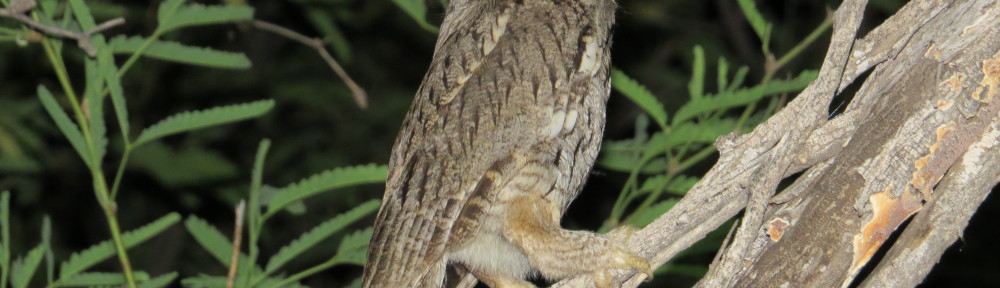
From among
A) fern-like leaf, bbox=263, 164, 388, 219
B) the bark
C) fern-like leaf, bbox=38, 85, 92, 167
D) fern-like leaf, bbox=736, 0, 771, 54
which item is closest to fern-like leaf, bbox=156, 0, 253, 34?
Answer: fern-like leaf, bbox=38, 85, 92, 167

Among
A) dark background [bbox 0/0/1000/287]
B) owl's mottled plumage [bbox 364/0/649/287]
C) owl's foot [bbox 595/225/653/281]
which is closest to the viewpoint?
owl's foot [bbox 595/225/653/281]

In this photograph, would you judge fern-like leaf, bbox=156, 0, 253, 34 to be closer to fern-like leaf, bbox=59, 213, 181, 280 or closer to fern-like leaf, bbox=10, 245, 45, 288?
fern-like leaf, bbox=59, 213, 181, 280

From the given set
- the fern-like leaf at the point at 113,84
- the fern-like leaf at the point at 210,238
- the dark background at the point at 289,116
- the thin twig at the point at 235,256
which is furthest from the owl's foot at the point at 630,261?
the dark background at the point at 289,116

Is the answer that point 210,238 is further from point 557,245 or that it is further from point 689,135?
point 689,135

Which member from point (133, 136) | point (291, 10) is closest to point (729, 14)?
point (291, 10)

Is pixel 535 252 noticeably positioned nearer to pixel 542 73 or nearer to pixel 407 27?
pixel 542 73

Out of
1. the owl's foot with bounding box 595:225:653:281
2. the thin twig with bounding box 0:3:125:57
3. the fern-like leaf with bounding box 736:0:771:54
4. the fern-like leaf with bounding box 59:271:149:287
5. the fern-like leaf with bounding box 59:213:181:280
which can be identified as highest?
the thin twig with bounding box 0:3:125:57

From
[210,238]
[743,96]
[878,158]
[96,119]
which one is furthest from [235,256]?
[878,158]

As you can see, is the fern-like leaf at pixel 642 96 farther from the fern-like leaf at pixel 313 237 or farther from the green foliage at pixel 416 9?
the fern-like leaf at pixel 313 237
